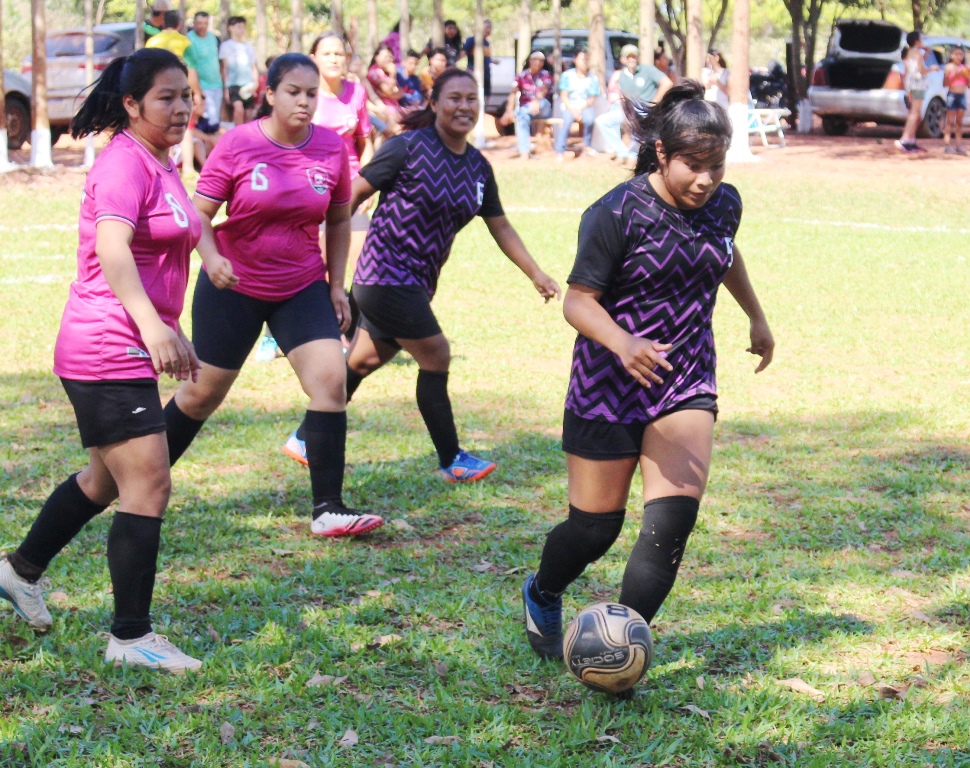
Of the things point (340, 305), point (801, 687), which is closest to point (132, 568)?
point (340, 305)

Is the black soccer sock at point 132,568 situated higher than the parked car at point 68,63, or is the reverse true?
the parked car at point 68,63

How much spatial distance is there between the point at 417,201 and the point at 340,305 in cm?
72

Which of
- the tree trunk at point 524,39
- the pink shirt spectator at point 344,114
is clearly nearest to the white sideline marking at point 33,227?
the pink shirt spectator at point 344,114

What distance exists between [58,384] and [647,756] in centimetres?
622

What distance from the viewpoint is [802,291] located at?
12930mm

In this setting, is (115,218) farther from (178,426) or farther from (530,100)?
(530,100)

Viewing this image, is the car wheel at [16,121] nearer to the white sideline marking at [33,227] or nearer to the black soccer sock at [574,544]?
the white sideline marking at [33,227]

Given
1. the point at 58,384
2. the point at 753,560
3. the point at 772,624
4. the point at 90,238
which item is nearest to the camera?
the point at 90,238

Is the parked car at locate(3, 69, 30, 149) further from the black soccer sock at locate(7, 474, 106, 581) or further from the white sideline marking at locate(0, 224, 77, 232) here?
the black soccer sock at locate(7, 474, 106, 581)

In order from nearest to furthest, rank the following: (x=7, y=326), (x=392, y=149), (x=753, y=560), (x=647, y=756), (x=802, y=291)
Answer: (x=647, y=756) → (x=753, y=560) → (x=392, y=149) → (x=7, y=326) → (x=802, y=291)

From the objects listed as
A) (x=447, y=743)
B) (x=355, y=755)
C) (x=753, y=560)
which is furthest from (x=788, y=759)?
(x=753, y=560)

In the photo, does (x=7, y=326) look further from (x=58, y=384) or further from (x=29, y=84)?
(x=29, y=84)

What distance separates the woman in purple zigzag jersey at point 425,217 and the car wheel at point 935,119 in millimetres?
22730

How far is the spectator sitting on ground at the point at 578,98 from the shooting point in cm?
2444
